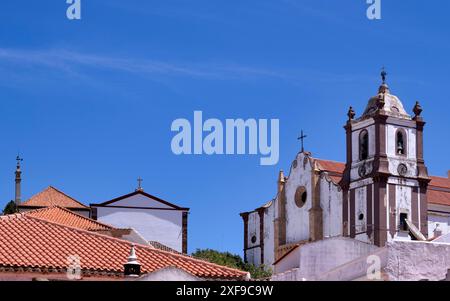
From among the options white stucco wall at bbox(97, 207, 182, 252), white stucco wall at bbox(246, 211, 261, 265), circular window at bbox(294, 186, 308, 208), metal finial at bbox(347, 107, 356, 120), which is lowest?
white stucco wall at bbox(97, 207, 182, 252)

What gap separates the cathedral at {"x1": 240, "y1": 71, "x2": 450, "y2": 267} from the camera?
62.9m

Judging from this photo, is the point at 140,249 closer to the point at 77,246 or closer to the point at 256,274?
the point at 77,246

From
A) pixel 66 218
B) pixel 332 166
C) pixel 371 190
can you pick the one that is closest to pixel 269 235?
pixel 332 166

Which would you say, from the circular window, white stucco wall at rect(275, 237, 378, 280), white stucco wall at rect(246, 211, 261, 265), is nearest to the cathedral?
the circular window

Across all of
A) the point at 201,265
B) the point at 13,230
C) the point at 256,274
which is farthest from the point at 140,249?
the point at 256,274

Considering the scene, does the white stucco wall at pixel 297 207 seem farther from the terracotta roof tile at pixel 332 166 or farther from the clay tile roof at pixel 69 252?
the clay tile roof at pixel 69 252

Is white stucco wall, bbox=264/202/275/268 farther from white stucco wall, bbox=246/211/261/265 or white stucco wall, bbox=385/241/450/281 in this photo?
white stucco wall, bbox=385/241/450/281

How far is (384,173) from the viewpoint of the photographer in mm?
62906

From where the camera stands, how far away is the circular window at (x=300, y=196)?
68.2 meters

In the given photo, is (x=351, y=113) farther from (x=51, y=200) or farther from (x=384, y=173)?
(x=51, y=200)

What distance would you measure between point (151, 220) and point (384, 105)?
22783 millimetres

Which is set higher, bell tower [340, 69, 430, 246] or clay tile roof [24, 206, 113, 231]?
bell tower [340, 69, 430, 246]

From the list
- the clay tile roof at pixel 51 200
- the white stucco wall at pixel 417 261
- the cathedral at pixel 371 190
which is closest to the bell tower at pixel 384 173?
the cathedral at pixel 371 190
